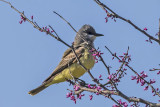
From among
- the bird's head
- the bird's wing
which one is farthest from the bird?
the bird's head

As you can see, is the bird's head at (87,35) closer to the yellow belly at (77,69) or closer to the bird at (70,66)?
the bird at (70,66)

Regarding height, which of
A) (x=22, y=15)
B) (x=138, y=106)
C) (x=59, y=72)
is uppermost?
(x=59, y=72)

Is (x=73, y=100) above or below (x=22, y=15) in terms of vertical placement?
below

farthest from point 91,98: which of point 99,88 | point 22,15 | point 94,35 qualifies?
point 94,35

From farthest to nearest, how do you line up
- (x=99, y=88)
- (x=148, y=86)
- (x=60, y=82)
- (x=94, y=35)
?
(x=94, y=35) → (x=60, y=82) → (x=148, y=86) → (x=99, y=88)

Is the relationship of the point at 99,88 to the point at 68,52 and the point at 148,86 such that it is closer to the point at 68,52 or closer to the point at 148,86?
the point at 148,86

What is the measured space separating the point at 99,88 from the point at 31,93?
485 centimetres

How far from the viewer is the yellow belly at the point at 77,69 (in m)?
8.36

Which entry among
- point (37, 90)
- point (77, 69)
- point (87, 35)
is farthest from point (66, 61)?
point (87, 35)

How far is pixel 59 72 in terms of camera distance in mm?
8891

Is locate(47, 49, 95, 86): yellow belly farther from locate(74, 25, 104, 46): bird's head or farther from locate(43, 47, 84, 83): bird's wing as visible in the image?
locate(74, 25, 104, 46): bird's head

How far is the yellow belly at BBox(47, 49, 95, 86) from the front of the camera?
8.36m

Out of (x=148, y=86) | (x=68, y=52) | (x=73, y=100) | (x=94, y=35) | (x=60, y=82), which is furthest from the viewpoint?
(x=94, y=35)

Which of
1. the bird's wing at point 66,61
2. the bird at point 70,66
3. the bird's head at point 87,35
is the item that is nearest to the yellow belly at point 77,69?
the bird at point 70,66
